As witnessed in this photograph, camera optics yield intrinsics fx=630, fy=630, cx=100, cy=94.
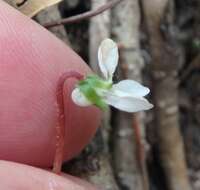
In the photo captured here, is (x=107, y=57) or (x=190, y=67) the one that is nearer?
(x=107, y=57)

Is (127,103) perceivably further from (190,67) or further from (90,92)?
(190,67)

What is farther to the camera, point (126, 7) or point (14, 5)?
point (126, 7)

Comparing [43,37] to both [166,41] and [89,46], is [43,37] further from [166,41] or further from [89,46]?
[166,41]

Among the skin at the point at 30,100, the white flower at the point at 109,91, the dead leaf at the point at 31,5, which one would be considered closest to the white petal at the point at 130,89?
the white flower at the point at 109,91

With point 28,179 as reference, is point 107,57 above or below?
above

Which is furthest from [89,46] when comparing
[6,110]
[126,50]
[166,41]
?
[6,110]

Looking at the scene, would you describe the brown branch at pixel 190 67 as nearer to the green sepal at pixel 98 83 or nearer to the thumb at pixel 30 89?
the thumb at pixel 30 89

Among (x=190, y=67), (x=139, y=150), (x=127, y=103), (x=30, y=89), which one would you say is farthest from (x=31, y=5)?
(x=190, y=67)
